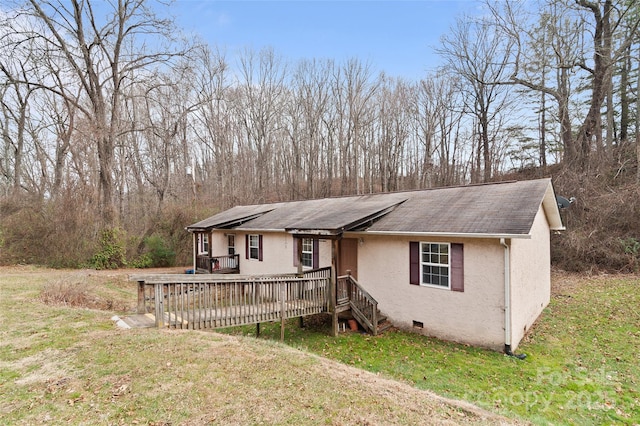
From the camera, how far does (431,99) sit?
28.2 meters

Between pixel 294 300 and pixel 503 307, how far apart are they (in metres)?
5.37

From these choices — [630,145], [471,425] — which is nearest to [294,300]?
[471,425]

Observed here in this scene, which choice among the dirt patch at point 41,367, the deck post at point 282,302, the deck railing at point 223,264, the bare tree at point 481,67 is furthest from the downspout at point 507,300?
the bare tree at point 481,67

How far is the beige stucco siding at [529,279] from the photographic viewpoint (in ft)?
25.8

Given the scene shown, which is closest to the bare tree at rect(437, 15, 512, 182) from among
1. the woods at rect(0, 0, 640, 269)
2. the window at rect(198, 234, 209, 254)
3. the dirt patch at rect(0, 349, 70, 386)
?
the woods at rect(0, 0, 640, 269)

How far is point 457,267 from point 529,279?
2.69 m

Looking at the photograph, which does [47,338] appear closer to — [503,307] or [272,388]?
[272,388]

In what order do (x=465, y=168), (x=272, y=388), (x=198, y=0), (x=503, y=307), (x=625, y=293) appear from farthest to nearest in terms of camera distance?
(x=465, y=168)
(x=198, y=0)
(x=625, y=293)
(x=503, y=307)
(x=272, y=388)

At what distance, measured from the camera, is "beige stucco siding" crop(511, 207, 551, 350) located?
786cm

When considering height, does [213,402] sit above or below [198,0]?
below

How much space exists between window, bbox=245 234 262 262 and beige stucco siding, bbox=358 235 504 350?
590 cm

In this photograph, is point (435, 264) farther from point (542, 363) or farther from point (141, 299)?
point (141, 299)

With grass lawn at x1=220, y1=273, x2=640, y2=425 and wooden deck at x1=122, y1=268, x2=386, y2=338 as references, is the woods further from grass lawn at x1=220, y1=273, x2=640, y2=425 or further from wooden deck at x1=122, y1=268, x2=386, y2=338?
wooden deck at x1=122, y1=268, x2=386, y2=338

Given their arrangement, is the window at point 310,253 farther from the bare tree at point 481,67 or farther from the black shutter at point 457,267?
the bare tree at point 481,67
